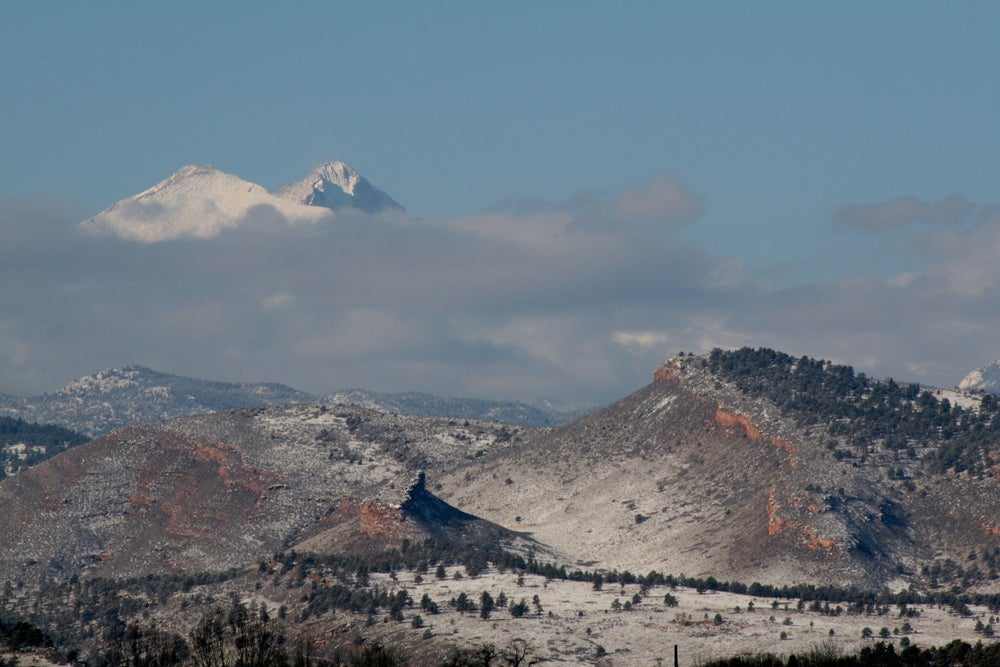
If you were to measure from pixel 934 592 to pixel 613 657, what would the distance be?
52.2 metres

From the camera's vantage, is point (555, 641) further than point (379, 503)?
No

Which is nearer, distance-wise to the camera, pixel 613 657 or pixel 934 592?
pixel 613 657

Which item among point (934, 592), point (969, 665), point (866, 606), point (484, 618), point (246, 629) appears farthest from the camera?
point (934, 592)

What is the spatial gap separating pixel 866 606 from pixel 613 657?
35.2 m

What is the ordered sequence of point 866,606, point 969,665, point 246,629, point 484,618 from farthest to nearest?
1. point 866,606
2. point 484,618
3. point 246,629
4. point 969,665

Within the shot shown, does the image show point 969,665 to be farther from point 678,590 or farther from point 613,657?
point 678,590

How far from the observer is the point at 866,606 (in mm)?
161750

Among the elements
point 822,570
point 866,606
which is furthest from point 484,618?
point 822,570

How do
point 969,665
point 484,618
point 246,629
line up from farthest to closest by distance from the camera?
point 484,618, point 246,629, point 969,665

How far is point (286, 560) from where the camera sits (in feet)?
561

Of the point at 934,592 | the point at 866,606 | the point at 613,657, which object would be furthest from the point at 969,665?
the point at 934,592

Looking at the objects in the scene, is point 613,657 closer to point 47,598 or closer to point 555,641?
point 555,641

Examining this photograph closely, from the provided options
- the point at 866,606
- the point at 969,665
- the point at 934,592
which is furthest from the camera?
the point at 934,592

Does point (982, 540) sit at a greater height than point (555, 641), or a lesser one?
greater
